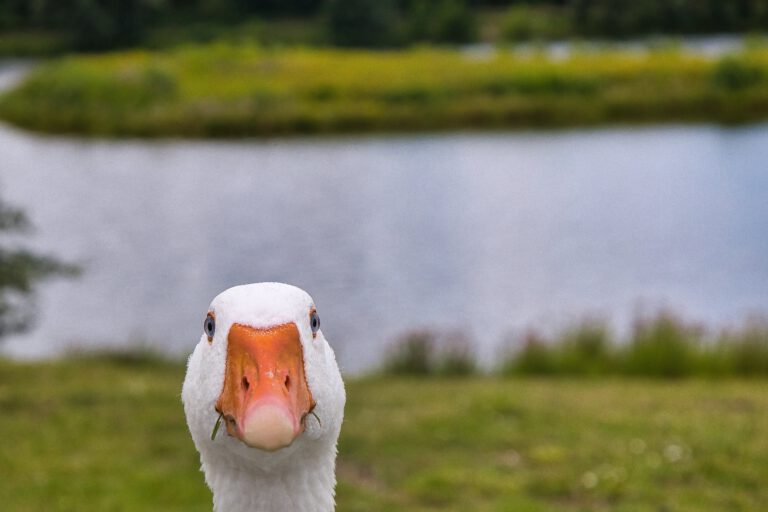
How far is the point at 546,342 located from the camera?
11352 mm

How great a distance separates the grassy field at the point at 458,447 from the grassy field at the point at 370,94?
79.4 feet

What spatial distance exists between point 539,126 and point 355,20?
9.93 m

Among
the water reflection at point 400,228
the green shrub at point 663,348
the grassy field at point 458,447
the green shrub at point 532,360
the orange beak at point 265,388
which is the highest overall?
the orange beak at point 265,388

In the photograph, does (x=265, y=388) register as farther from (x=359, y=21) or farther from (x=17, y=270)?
(x=359, y=21)

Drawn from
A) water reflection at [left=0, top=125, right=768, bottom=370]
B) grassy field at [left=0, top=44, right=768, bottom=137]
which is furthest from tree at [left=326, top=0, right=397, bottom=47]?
water reflection at [left=0, top=125, right=768, bottom=370]

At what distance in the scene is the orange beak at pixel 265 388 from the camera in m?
2.07

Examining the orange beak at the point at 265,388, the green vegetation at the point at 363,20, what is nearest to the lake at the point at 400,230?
the green vegetation at the point at 363,20

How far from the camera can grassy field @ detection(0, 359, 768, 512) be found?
620 cm

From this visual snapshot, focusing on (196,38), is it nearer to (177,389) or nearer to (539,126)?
(539,126)

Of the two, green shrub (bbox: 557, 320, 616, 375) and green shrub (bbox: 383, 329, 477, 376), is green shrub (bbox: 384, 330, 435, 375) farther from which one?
green shrub (bbox: 557, 320, 616, 375)

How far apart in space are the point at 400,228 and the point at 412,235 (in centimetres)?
54

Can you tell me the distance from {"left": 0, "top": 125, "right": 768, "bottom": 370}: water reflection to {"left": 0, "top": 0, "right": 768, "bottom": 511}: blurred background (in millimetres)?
95

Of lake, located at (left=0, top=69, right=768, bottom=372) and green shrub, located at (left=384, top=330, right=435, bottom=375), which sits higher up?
green shrub, located at (left=384, top=330, right=435, bottom=375)

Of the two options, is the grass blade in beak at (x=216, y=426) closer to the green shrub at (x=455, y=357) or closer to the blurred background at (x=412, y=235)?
the blurred background at (x=412, y=235)
